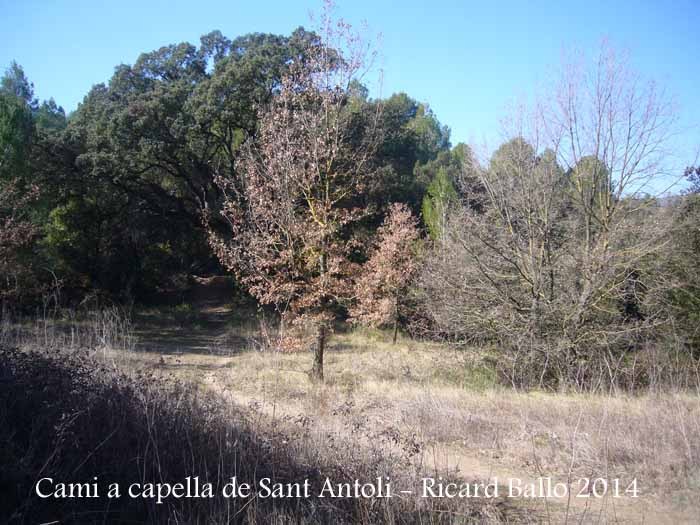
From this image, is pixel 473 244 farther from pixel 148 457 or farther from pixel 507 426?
pixel 148 457

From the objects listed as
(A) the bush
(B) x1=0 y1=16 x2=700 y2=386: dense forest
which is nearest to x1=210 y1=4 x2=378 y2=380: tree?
(B) x1=0 y1=16 x2=700 y2=386: dense forest

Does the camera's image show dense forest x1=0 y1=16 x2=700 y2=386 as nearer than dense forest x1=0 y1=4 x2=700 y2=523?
No

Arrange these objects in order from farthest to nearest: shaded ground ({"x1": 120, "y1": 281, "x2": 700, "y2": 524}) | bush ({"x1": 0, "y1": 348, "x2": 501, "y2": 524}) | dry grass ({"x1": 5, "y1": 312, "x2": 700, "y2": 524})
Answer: shaded ground ({"x1": 120, "y1": 281, "x2": 700, "y2": 524}) < dry grass ({"x1": 5, "y1": 312, "x2": 700, "y2": 524}) < bush ({"x1": 0, "y1": 348, "x2": 501, "y2": 524})

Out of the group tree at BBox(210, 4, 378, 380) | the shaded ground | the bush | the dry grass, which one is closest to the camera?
the bush

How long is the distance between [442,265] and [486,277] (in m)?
1.17

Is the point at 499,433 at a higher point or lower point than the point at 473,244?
lower

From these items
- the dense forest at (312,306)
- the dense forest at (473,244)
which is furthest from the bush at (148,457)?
the dense forest at (473,244)

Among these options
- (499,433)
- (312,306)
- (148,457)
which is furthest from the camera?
(312,306)

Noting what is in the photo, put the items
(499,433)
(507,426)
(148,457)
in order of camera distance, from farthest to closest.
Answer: (507,426), (499,433), (148,457)

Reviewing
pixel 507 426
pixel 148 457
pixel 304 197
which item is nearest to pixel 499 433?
pixel 507 426

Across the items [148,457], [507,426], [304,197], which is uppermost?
→ [304,197]

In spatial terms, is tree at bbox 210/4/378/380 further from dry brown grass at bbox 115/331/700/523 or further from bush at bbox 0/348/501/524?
bush at bbox 0/348/501/524

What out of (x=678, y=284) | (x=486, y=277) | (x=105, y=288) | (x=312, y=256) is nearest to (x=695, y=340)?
(x=678, y=284)

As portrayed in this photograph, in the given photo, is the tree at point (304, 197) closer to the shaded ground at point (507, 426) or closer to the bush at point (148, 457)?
the shaded ground at point (507, 426)
